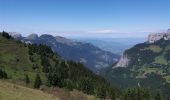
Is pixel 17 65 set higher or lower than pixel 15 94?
lower

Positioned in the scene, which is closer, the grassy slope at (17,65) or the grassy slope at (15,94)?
the grassy slope at (15,94)

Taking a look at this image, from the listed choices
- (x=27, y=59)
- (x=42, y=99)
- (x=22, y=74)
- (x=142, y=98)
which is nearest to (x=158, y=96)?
(x=142, y=98)

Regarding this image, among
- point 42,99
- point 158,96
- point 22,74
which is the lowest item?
point 158,96

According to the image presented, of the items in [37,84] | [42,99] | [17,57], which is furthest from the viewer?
[17,57]

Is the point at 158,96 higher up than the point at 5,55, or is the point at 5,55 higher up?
the point at 5,55

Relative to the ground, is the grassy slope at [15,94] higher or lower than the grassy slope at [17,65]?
higher

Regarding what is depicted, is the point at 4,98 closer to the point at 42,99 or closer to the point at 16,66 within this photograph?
the point at 42,99

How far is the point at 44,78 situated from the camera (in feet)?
526

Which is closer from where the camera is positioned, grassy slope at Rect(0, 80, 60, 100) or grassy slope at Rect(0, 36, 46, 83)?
grassy slope at Rect(0, 80, 60, 100)

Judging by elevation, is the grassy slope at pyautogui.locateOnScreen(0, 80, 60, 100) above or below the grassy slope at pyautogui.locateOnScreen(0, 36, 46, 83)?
above

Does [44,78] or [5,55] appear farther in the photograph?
[5,55]

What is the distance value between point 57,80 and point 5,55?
5203 cm

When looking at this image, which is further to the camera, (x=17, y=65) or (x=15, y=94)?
(x=17, y=65)

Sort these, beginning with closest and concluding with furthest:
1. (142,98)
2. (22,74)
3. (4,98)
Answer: (4,98)
(142,98)
(22,74)
